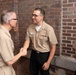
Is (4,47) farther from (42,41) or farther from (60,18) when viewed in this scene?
(60,18)

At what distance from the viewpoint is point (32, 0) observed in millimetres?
3938

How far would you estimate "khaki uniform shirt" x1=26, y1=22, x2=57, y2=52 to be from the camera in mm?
3057

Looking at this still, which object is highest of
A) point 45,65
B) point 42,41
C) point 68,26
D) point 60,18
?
point 60,18

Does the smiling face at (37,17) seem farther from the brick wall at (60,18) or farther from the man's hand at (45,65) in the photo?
the man's hand at (45,65)

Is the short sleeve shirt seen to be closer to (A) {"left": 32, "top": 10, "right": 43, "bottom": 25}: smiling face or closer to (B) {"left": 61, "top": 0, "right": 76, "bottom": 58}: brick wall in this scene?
(A) {"left": 32, "top": 10, "right": 43, "bottom": 25}: smiling face

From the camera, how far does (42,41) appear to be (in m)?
3.12

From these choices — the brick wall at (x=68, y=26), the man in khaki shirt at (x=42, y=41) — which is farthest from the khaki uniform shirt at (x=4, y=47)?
the brick wall at (x=68, y=26)

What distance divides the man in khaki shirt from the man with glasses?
0.74 m

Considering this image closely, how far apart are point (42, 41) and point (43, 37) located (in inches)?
2.8

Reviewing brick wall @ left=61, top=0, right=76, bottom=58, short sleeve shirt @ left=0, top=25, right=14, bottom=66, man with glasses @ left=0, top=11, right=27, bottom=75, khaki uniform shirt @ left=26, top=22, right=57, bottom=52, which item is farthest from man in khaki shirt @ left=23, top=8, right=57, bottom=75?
short sleeve shirt @ left=0, top=25, right=14, bottom=66

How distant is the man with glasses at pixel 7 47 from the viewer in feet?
7.28

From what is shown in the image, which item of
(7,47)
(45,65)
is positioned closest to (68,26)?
(45,65)

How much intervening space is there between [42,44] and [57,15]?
683mm

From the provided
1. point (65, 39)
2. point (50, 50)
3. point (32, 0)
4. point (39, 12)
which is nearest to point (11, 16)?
point (39, 12)
